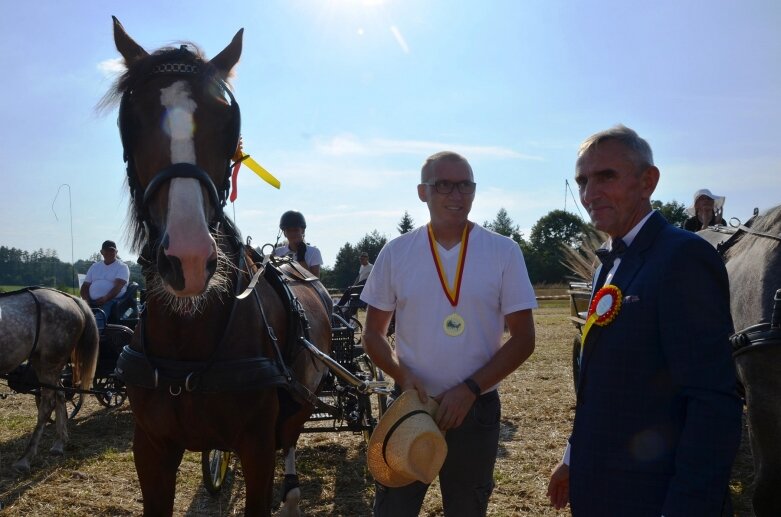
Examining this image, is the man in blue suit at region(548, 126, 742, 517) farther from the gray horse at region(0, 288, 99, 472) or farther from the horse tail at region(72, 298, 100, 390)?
the horse tail at region(72, 298, 100, 390)

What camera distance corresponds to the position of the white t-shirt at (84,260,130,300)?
325 inches

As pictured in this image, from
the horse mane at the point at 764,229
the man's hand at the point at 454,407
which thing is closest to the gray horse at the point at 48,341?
the man's hand at the point at 454,407

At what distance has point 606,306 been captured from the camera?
1699mm

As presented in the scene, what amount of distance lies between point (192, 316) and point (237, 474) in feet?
10.8

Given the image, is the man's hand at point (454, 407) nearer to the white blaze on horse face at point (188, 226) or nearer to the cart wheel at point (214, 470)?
the white blaze on horse face at point (188, 226)

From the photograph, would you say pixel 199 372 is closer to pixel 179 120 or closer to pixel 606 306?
pixel 179 120

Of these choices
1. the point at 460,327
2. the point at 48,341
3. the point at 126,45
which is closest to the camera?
the point at 460,327

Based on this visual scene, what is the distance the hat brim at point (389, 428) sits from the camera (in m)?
2.26

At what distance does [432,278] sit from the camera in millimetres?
2486

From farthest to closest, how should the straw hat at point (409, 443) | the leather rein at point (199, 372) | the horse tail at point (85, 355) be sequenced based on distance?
1. the horse tail at point (85, 355)
2. the leather rein at point (199, 372)
3. the straw hat at point (409, 443)

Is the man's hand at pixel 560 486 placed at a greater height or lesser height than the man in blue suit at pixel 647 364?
lesser

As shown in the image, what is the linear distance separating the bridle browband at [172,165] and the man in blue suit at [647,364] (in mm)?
1396

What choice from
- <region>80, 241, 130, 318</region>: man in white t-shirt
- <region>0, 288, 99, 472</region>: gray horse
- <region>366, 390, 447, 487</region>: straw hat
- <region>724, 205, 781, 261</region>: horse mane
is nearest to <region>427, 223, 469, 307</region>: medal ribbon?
<region>366, 390, 447, 487</region>: straw hat

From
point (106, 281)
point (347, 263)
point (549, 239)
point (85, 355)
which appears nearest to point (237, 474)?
point (85, 355)
